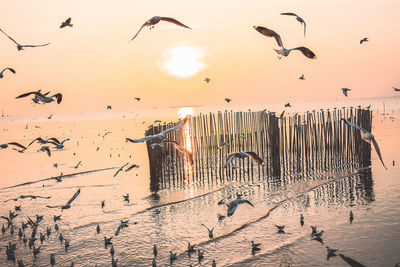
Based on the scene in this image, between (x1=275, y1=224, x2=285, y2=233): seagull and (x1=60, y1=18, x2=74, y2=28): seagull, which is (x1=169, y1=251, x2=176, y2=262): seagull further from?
(x1=60, y1=18, x2=74, y2=28): seagull

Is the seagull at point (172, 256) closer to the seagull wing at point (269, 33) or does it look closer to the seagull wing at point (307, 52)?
the seagull wing at point (269, 33)

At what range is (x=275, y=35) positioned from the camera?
7008 mm

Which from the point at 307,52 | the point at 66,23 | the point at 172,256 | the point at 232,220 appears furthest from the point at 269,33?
the point at 232,220

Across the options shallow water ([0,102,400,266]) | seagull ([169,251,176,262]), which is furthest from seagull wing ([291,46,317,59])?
seagull ([169,251,176,262])

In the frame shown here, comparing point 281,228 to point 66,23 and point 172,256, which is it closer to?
point 172,256

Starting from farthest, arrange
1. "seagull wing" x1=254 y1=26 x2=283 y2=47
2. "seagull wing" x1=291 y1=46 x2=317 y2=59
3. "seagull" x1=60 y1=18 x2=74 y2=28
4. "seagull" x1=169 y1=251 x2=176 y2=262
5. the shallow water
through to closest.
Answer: the shallow water
"seagull" x1=169 y1=251 x2=176 y2=262
"seagull" x1=60 y1=18 x2=74 y2=28
"seagull wing" x1=254 y1=26 x2=283 y2=47
"seagull wing" x1=291 y1=46 x2=317 y2=59

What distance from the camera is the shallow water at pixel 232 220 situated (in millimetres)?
10125

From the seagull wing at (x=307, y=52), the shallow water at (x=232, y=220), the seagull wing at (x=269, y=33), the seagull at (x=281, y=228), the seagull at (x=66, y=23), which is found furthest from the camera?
the seagull at (x=281, y=228)

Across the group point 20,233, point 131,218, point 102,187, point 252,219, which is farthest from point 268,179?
point 20,233

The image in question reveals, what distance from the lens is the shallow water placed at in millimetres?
10125

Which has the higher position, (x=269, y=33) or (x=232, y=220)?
(x=269, y=33)

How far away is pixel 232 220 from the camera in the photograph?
42.3 ft

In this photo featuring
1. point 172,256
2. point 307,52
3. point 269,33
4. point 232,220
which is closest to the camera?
point 307,52

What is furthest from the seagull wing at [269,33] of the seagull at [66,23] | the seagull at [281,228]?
the seagull at [281,228]
